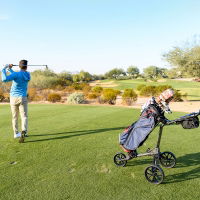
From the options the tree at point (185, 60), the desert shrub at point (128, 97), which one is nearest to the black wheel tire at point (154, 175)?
the desert shrub at point (128, 97)

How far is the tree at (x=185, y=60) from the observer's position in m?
17.0

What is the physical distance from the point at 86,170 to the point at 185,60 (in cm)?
1688

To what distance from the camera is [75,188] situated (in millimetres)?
2967

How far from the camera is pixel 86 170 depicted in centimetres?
357

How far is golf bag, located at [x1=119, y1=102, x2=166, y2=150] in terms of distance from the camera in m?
3.14

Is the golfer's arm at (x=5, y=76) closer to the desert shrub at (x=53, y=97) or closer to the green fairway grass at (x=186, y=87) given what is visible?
the desert shrub at (x=53, y=97)

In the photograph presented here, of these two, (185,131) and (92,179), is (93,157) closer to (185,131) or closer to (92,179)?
(92,179)

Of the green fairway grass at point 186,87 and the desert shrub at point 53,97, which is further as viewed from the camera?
the green fairway grass at point 186,87

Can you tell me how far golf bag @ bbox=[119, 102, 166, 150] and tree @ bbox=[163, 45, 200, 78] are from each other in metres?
15.6

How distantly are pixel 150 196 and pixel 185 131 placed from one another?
3888 mm

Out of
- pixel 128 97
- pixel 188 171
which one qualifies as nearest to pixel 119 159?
pixel 188 171

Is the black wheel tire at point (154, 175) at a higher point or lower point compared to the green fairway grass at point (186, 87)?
higher

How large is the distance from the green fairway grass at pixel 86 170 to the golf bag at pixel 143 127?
57 centimetres

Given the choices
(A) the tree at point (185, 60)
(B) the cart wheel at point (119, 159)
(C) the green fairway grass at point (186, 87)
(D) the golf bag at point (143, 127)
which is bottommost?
(C) the green fairway grass at point (186, 87)
